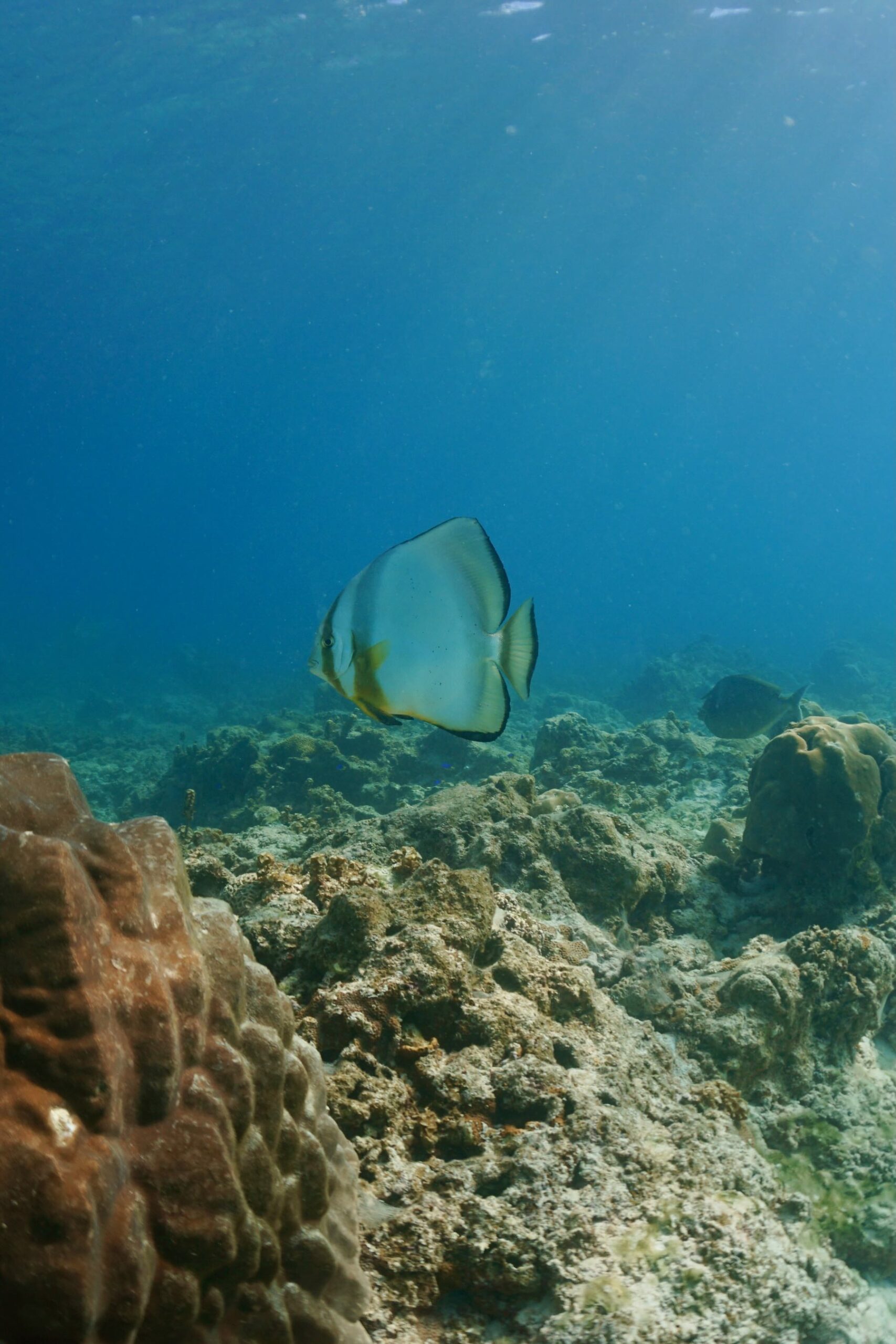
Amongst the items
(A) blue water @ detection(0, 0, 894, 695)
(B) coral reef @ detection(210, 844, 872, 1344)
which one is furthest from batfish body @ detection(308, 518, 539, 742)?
(A) blue water @ detection(0, 0, 894, 695)

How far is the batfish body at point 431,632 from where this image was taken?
2.16m

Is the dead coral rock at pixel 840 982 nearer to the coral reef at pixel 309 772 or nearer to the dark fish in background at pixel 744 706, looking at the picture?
the dark fish in background at pixel 744 706

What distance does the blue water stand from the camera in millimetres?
32344

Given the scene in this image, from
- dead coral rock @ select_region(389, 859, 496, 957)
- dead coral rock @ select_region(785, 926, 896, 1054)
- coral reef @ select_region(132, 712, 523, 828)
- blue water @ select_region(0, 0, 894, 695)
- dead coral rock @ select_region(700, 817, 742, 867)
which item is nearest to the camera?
dead coral rock @ select_region(389, 859, 496, 957)

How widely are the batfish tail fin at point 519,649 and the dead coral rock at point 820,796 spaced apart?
408 centimetres

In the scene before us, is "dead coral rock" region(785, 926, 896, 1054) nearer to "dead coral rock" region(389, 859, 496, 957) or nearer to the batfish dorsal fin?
"dead coral rock" region(389, 859, 496, 957)

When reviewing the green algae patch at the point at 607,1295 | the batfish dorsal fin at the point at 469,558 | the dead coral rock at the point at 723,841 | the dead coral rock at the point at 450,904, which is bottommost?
the dead coral rock at the point at 723,841

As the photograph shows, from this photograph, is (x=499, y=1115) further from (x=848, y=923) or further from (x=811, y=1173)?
(x=848, y=923)

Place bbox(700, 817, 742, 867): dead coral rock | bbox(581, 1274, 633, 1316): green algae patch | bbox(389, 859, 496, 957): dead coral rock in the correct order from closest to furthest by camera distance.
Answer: bbox(581, 1274, 633, 1316): green algae patch → bbox(389, 859, 496, 957): dead coral rock → bbox(700, 817, 742, 867): dead coral rock

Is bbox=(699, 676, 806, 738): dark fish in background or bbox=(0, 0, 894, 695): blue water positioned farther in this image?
bbox=(0, 0, 894, 695): blue water

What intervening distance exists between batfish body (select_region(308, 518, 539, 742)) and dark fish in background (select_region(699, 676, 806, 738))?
21.8 ft

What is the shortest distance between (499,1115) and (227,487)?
678 ft

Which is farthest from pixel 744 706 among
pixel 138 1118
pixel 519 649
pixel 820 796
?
pixel 138 1118

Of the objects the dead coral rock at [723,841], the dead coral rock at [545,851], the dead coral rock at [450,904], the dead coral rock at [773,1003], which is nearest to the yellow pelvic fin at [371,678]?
the dead coral rock at [450,904]
